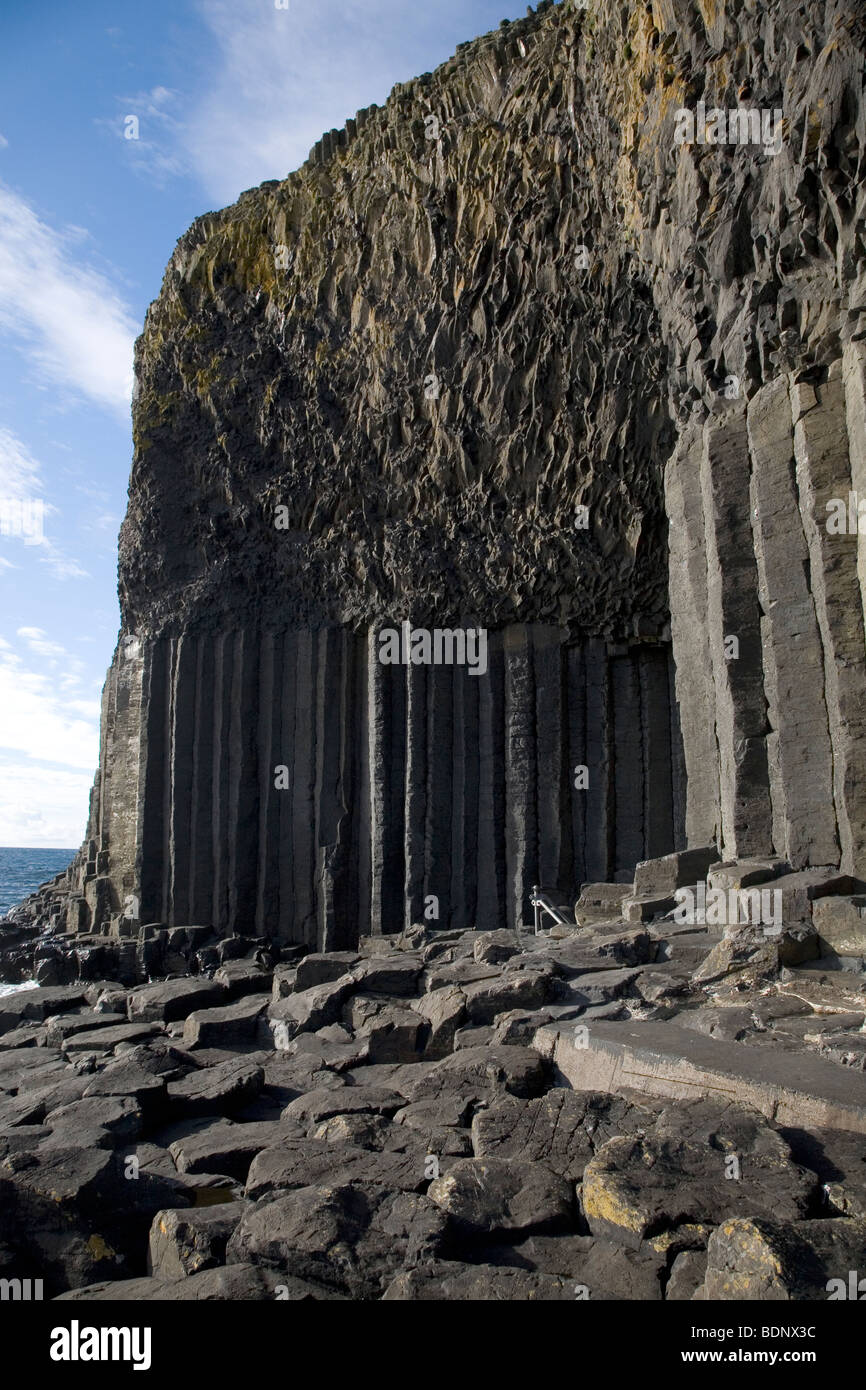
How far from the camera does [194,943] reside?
19922 millimetres

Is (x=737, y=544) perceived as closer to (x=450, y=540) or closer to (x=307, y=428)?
(x=450, y=540)

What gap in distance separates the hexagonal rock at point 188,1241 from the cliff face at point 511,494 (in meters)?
6.53

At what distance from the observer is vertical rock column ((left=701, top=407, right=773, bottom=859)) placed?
10.9 m

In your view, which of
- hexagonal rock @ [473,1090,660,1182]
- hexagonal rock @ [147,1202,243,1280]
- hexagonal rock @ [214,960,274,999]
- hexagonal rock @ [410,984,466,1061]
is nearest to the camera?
hexagonal rock @ [147,1202,243,1280]

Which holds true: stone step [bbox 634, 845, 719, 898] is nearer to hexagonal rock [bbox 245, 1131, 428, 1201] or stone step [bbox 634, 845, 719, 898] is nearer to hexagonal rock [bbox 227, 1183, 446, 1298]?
hexagonal rock [bbox 245, 1131, 428, 1201]

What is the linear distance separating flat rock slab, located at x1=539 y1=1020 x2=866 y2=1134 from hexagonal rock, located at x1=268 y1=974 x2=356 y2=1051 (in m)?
3.62

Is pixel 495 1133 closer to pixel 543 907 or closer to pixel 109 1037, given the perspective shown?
pixel 109 1037

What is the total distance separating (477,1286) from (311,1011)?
21.6 feet

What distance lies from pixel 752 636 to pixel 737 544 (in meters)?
1.11

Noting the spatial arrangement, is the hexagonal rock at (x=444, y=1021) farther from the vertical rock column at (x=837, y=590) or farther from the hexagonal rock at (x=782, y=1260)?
the hexagonal rock at (x=782, y=1260)

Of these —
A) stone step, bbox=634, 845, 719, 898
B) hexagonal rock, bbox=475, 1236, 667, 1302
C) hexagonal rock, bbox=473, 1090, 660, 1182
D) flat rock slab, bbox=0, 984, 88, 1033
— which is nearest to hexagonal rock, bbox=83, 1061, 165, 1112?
hexagonal rock, bbox=473, 1090, 660, 1182

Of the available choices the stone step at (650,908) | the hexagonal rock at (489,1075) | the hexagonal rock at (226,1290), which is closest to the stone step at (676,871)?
the stone step at (650,908)

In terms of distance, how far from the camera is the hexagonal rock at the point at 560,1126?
5.89 meters
